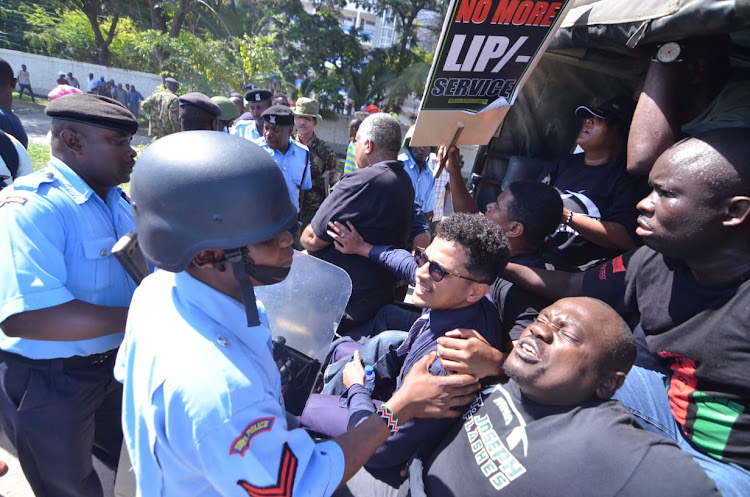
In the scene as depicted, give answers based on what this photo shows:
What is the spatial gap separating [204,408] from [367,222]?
1.92m

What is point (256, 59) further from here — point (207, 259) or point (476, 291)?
Answer: point (207, 259)

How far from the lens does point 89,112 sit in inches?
81.2

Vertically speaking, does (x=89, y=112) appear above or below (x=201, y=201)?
below

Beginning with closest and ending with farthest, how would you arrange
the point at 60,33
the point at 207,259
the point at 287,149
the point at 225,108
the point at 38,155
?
1. the point at 207,259
2. the point at 287,149
3. the point at 225,108
4. the point at 38,155
5. the point at 60,33

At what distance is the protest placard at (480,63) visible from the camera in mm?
2119

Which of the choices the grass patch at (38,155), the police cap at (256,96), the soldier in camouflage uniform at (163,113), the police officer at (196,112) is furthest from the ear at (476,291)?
the grass patch at (38,155)

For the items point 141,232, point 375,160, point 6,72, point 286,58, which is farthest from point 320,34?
point 141,232

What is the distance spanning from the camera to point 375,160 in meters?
3.29

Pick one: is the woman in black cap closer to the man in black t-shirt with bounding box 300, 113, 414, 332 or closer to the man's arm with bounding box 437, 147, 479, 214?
the man's arm with bounding box 437, 147, 479, 214

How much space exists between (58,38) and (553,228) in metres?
33.0

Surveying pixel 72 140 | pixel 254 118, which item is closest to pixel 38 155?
pixel 254 118

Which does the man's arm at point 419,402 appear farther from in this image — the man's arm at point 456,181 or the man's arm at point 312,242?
the man's arm at point 456,181

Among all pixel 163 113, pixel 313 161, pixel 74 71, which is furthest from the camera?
pixel 74 71

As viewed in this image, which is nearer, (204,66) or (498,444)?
(498,444)
